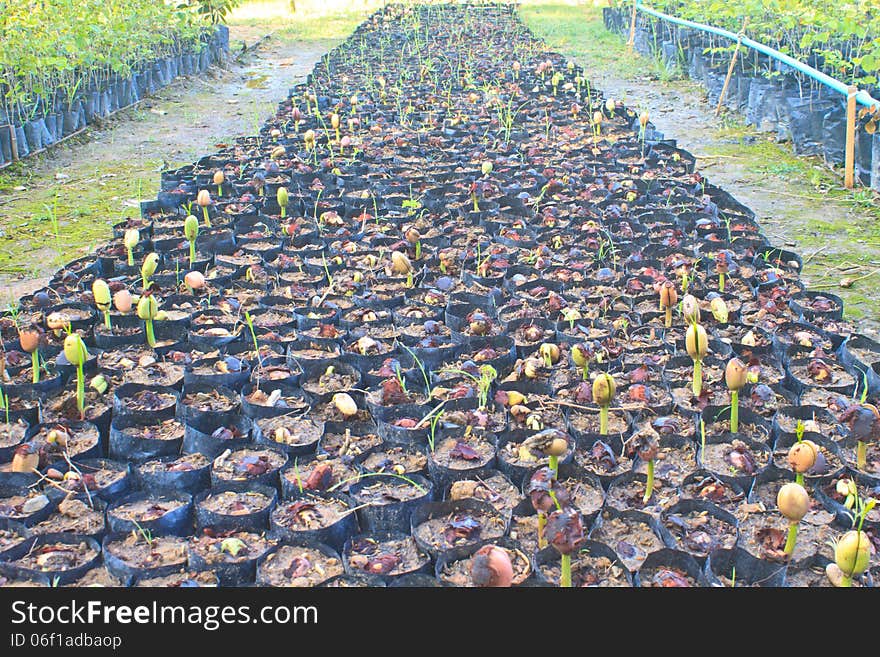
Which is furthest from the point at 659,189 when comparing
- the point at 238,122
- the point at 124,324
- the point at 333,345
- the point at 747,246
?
the point at 238,122

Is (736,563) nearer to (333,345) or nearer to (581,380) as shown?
(581,380)

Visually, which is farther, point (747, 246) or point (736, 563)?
point (747, 246)

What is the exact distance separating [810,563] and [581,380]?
1.09m

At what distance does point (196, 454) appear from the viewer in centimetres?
276

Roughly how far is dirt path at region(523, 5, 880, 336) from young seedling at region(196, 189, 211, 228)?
3.29m

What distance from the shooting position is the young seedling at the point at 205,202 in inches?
185

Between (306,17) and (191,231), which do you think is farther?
(306,17)

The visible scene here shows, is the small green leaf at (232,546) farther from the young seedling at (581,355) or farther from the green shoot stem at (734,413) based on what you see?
the green shoot stem at (734,413)

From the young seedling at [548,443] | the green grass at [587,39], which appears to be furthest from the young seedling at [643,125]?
the green grass at [587,39]

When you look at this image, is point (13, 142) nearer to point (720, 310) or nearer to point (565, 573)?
point (720, 310)

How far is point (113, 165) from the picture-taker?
24.6 feet

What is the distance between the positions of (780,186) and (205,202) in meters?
4.28

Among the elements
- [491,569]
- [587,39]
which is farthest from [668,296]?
[587,39]

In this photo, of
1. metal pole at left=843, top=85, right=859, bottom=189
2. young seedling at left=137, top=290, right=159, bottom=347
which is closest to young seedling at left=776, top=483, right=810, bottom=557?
young seedling at left=137, top=290, right=159, bottom=347
